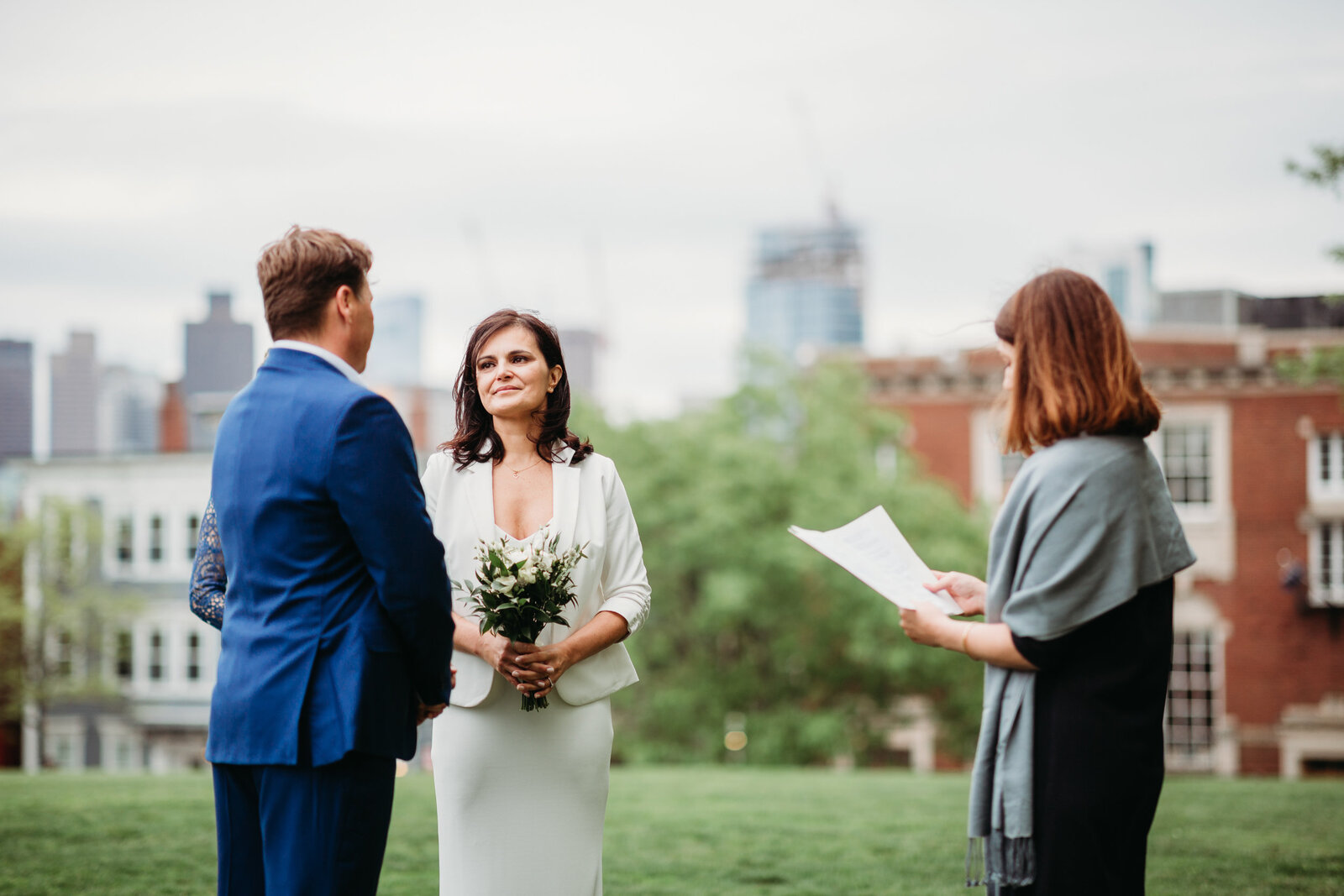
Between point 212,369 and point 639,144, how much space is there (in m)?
39.0

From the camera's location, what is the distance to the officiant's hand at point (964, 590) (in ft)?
11.0

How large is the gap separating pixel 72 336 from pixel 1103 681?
7389 cm

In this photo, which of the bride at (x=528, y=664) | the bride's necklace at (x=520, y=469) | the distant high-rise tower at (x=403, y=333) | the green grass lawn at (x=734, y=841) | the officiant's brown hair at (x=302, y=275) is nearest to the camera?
the officiant's brown hair at (x=302, y=275)

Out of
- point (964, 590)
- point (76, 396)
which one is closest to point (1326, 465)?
point (964, 590)

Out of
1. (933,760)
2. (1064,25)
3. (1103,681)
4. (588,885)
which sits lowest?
(933,760)

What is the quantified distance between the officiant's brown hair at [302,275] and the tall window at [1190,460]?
2992cm

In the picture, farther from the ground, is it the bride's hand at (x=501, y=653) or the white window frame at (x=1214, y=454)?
the white window frame at (x=1214, y=454)

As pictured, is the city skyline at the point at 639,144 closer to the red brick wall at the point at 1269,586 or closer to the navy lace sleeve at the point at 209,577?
the navy lace sleeve at the point at 209,577

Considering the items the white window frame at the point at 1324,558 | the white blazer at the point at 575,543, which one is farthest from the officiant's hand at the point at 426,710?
the white window frame at the point at 1324,558

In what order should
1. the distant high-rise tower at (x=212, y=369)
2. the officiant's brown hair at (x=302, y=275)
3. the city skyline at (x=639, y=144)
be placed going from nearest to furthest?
the officiant's brown hair at (x=302, y=275) < the city skyline at (x=639, y=144) < the distant high-rise tower at (x=212, y=369)

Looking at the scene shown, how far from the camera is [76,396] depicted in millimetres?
60125

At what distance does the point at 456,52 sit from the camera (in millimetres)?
50781

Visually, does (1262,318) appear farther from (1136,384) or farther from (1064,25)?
(1136,384)

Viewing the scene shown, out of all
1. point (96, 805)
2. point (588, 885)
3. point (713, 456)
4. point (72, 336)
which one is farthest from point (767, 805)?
point (72, 336)
